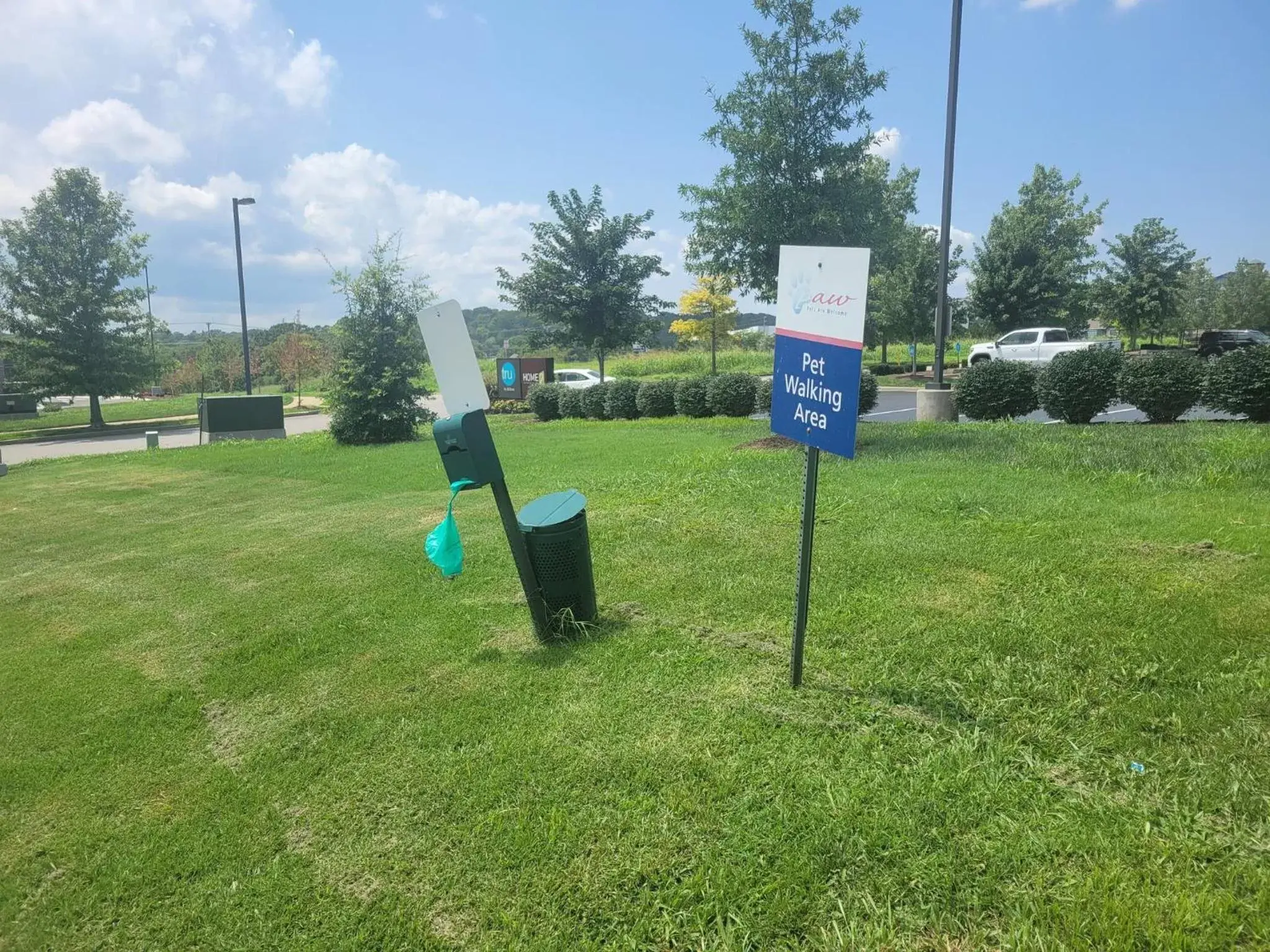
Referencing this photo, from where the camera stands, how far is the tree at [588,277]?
873 inches

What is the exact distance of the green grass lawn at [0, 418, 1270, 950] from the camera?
229 centimetres

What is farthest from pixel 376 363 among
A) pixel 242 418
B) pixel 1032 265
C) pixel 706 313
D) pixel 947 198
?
pixel 1032 265

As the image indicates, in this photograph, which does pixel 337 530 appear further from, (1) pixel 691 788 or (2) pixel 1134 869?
(2) pixel 1134 869

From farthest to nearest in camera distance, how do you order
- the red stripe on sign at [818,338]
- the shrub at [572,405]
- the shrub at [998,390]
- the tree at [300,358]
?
the tree at [300,358] < the shrub at [572,405] < the shrub at [998,390] < the red stripe on sign at [818,338]

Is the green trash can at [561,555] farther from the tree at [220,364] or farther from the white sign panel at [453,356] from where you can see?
the tree at [220,364]

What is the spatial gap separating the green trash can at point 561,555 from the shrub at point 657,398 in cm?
1504

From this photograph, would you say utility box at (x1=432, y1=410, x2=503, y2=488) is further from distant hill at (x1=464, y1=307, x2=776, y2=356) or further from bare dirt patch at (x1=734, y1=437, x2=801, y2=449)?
distant hill at (x1=464, y1=307, x2=776, y2=356)

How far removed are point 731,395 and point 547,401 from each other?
20.9ft

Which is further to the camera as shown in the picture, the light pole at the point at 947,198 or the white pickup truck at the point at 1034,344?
the white pickup truck at the point at 1034,344


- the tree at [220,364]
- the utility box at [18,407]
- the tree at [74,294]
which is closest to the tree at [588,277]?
the tree at [74,294]

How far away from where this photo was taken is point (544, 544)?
421cm

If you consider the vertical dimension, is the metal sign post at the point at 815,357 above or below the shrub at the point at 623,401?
above

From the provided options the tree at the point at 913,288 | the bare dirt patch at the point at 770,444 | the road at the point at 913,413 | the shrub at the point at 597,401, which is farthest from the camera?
the tree at the point at 913,288

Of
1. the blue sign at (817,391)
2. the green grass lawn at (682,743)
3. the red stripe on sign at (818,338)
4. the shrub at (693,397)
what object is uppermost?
the red stripe on sign at (818,338)
